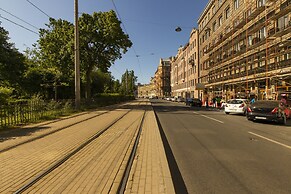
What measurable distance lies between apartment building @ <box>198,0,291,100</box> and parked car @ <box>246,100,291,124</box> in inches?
235

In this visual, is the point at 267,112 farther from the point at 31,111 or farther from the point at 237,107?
the point at 31,111

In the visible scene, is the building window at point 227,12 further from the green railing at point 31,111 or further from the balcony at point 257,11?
the green railing at point 31,111

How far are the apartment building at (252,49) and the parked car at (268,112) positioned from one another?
597 cm

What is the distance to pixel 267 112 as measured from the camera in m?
14.1

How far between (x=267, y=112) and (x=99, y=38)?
73.0ft

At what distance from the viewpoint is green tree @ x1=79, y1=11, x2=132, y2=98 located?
29.5 meters

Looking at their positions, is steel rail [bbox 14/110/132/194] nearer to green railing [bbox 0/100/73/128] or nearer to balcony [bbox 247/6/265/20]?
green railing [bbox 0/100/73/128]

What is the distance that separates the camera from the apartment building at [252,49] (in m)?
20.8

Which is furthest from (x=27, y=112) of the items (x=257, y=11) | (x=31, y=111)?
(x=257, y=11)

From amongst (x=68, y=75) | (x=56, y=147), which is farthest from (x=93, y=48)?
(x=56, y=147)

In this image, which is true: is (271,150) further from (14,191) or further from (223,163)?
(14,191)

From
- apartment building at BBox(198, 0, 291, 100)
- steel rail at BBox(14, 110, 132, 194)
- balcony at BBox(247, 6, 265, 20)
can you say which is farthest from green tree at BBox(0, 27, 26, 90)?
balcony at BBox(247, 6, 265, 20)

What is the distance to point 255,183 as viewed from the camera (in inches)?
177

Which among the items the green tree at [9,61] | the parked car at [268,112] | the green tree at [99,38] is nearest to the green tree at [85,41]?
the green tree at [99,38]
